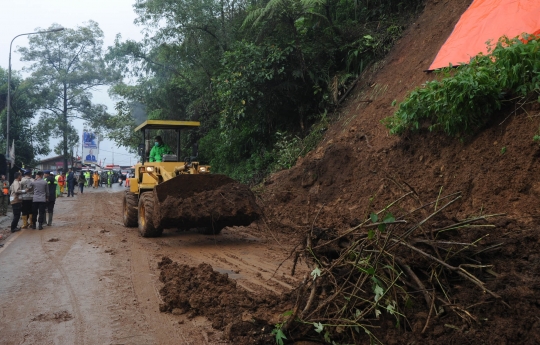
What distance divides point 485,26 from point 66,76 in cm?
4349

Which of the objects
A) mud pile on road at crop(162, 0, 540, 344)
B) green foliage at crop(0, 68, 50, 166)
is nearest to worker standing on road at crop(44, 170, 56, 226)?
mud pile on road at crop(162, 0, 540, 344)

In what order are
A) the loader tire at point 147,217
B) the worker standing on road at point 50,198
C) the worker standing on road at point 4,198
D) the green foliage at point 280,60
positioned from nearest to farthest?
1. the loader tire at point 147,217
2. the worker standing on road at point 50,198
3. the green foliage at point 280,60
4. the worker standing on road at point 4,198

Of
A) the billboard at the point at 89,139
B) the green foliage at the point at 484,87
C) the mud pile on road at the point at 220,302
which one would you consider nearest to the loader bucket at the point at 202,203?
the mud pile on road at the point at 220,302

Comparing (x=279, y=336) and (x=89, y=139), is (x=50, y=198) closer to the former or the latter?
(x=279, y=336)

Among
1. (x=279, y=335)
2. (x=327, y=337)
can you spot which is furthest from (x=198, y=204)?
(x=327, y=337)

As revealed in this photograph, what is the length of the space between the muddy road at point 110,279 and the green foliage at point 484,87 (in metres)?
4.19

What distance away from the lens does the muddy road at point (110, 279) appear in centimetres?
571

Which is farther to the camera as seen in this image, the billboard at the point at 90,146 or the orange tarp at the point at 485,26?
the billboard at the point at 90,146

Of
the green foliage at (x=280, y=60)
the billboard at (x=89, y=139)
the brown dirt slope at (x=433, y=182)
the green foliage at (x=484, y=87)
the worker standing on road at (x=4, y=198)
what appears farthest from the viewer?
the billboard at (x=89, y=139)

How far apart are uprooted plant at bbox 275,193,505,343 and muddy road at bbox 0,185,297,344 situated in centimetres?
118

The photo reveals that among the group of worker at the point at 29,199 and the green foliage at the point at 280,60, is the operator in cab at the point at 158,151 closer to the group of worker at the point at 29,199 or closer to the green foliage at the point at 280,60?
the group of worker at the point at 29,199

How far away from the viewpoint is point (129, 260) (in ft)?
32.1

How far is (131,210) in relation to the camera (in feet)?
46.6

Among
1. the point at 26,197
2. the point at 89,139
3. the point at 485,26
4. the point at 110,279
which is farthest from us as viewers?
the point at 89,139
